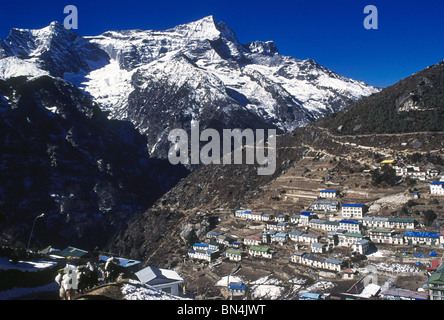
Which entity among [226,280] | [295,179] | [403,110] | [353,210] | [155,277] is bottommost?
[226,280]

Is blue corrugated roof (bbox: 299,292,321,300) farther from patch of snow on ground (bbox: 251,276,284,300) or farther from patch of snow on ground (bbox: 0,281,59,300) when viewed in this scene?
patch of snow on ground (bbox: 0,281,59,300)

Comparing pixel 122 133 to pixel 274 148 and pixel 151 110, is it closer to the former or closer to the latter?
pixel 151 110

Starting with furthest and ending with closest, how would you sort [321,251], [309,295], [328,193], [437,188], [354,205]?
[328,193] < [354,205] < [437,188] < [321,251] < [309,295]

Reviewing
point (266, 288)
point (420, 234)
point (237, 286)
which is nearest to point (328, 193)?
point (420, 234)

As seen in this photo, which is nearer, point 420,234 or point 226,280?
point 420,234

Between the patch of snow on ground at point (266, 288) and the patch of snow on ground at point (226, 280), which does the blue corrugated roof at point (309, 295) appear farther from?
the patch of snow on ground at point (226, 280)

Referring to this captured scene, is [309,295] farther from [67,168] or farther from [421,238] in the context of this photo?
[67,168]
